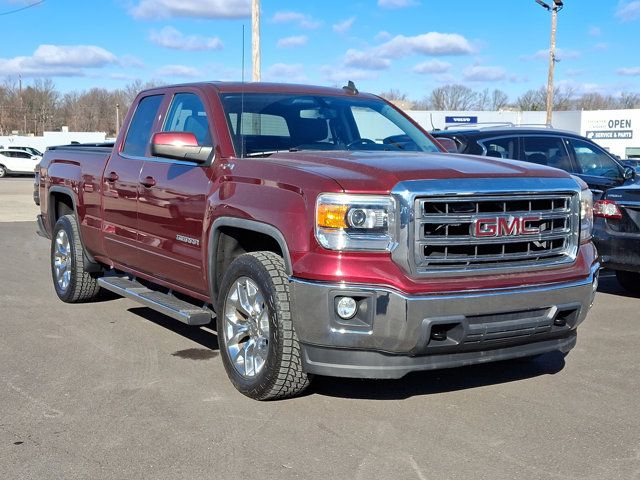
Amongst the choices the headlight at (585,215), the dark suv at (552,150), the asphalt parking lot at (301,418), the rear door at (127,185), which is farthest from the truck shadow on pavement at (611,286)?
the rear door at (127,185)

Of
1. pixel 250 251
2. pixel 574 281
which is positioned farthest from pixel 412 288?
pixel 250 251

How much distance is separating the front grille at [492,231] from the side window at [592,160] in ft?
17.4

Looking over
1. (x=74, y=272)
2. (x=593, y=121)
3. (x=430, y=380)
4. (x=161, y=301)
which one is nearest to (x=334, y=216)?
(x=430, y=380)

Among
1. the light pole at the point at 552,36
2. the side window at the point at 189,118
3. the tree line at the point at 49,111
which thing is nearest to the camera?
the side window at the point at 189,118

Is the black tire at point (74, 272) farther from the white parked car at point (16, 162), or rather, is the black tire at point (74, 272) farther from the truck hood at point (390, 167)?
the white parked car at point (16, 162)

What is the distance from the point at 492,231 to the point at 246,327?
1611 millimetres

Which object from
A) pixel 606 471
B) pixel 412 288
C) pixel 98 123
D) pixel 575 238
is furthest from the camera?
pixel 98 123

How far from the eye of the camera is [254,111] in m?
5.63

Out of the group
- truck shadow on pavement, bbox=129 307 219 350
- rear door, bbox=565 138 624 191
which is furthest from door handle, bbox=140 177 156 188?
rear door, bbox=565 138 624 191

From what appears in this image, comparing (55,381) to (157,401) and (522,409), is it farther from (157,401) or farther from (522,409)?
(522,409)

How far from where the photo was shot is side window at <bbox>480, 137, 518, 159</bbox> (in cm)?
951

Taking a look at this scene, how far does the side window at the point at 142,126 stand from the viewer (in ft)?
21.4

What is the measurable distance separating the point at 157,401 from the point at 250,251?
1162 millimetres

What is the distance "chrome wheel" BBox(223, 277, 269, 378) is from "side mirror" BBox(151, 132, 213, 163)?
972 mm
